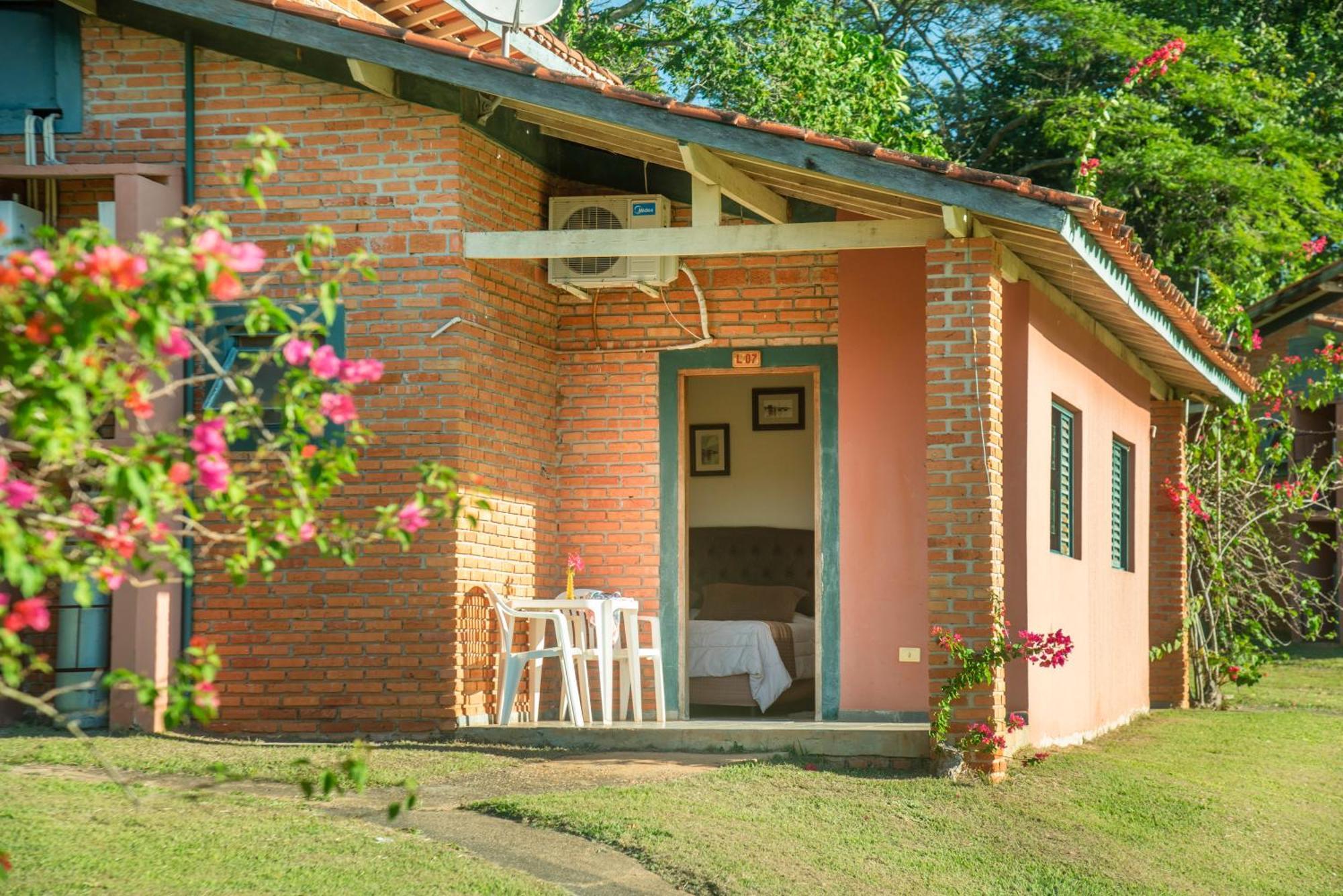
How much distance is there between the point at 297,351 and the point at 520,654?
593 centimetres

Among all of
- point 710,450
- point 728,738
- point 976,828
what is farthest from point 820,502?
point 710,450

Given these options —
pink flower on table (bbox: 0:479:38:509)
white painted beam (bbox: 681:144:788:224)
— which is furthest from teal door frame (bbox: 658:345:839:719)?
pink flower on table (bbox: 0:479:38:509)

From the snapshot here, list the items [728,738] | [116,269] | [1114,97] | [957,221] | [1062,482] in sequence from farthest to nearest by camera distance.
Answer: [1114,97]
[1062,482]
[728,738]
[957,221]
[116,269]

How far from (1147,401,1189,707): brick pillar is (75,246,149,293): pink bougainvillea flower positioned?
1282cm

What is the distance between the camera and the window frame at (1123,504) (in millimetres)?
12758

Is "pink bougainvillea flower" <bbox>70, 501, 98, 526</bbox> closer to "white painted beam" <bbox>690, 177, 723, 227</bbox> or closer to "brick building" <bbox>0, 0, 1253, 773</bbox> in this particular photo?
"brick building" <bbox>0, 0, 1253, 773</bbox>

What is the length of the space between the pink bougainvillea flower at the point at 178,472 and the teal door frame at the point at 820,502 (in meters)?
6.88

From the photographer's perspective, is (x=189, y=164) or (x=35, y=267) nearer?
(x=35, y=267)

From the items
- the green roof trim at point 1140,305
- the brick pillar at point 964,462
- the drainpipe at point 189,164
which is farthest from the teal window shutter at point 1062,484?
the drainpipe at point 189,164

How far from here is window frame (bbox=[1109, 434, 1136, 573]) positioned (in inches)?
502

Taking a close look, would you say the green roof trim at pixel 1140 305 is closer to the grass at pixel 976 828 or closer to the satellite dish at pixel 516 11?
the grass at pixel 976 828

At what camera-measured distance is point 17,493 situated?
2781 millimetres

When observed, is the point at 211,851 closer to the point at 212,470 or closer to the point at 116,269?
the point at 212,470

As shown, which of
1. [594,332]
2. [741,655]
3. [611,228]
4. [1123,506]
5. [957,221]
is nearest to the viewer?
[957,221]
